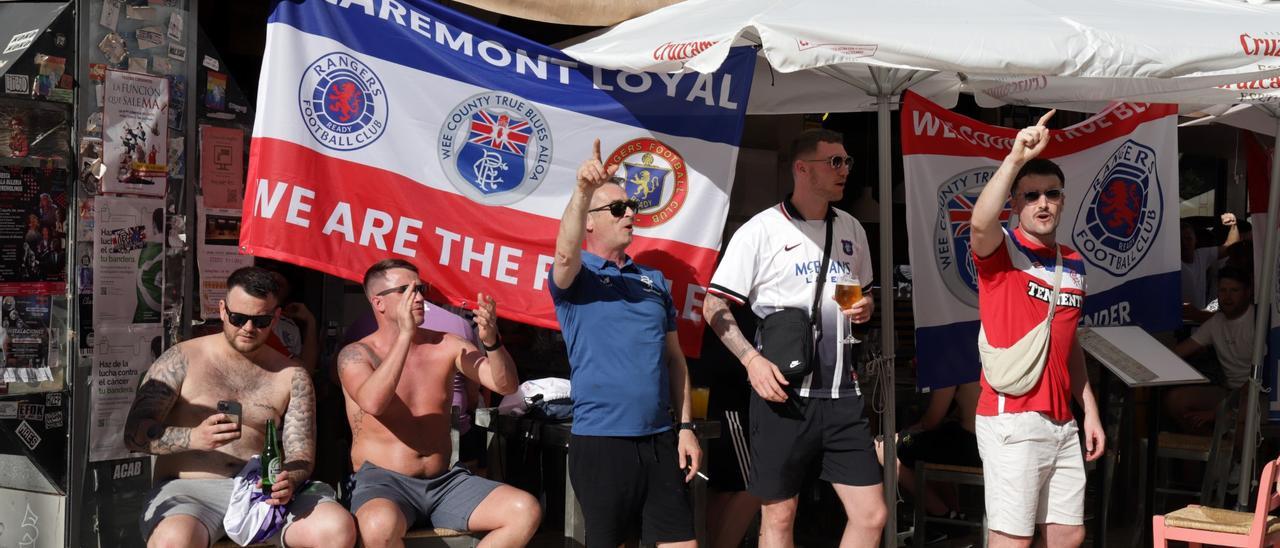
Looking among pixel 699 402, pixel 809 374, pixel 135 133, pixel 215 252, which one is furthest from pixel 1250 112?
pixel 135 133

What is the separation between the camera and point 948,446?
19.8 ft

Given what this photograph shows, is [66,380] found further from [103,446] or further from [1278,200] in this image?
[1278,200]

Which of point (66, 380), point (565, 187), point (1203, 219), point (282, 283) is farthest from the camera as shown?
point (1203, 219)

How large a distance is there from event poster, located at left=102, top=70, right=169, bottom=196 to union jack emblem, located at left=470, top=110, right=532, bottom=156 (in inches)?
46.6

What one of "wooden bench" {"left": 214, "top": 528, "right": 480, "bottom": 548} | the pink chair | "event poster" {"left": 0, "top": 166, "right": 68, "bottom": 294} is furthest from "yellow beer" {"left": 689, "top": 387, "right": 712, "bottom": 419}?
"event poster" {"left": 0, "top": 166, "right": 68, "bottom": 294}

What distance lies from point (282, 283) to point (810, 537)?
119 inches

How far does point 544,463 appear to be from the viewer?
618cm

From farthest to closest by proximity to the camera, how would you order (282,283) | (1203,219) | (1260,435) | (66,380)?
1. (1203,219)
2. (1260,435)
3. (282,283)
4. (66,380)

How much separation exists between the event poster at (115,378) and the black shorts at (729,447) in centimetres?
244

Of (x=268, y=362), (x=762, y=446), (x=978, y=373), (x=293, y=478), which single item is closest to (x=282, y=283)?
Answer: (x=268, y=362)

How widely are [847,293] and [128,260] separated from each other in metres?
2.70

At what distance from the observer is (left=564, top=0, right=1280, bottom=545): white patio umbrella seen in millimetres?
4410

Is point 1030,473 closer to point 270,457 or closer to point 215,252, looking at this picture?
point 270,457

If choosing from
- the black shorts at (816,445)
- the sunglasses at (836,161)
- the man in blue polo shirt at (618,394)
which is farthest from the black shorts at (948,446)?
the man in blue polo shirt at (618,394)
